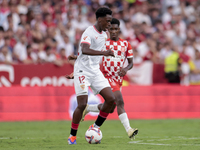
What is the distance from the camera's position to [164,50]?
16.7m

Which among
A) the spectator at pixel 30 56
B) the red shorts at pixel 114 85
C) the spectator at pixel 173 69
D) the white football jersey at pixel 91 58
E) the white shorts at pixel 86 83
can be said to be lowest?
the spectator at pixel 173 69

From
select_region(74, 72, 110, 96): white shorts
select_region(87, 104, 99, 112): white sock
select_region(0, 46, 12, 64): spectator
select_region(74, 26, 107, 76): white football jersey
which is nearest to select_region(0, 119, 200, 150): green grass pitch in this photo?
select_region(87, 104, 99, 112): white sock

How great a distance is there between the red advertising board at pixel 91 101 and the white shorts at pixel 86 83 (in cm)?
549

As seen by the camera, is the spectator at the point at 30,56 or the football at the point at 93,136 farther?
the spectator at the point at 30,56

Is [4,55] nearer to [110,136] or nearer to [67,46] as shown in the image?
[67,46]

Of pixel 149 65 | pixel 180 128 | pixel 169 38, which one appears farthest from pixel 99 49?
pixel 169 38

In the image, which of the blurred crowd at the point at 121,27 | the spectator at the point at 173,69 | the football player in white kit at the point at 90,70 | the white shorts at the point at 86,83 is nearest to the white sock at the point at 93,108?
the football player in white kit at the point at 90,70

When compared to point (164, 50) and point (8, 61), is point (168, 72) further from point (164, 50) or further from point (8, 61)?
point (8, 61)

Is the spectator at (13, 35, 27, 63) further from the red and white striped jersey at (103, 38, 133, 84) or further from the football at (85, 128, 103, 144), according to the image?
the football at (85, 128, 103, 144)

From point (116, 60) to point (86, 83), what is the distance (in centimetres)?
156

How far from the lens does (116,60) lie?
8.84 meters

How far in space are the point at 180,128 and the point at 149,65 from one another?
4.19 m

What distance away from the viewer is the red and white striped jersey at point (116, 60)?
8812 millimetres

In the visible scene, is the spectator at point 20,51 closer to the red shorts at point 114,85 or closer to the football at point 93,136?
the red shorts at point 114,85
